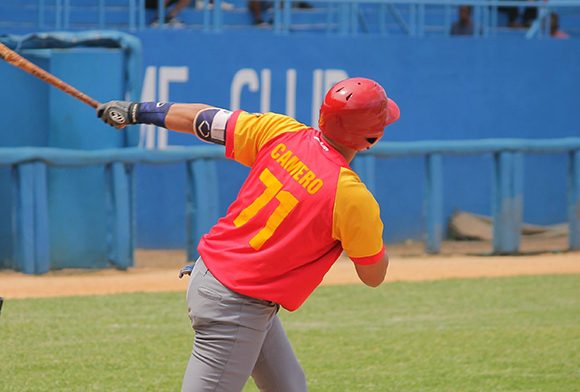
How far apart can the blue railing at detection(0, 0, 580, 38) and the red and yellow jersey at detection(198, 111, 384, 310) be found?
9343mm

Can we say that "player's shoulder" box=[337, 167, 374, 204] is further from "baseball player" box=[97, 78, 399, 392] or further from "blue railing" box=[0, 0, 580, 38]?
"blue railing" box=[0, 0, 580, 38]

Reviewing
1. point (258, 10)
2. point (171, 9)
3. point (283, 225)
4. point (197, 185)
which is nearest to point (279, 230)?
point (283, 225)

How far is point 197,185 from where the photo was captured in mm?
11602

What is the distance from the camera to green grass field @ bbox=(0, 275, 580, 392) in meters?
6.97

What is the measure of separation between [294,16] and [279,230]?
498 inches

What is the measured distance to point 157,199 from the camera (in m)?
12.6

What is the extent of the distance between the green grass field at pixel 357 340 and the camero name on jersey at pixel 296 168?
277 centimetres

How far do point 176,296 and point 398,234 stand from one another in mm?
3770

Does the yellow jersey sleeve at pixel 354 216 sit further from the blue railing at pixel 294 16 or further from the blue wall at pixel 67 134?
the blue railing at pixel 294 16

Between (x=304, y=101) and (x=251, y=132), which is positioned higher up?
(x=251, y=132)

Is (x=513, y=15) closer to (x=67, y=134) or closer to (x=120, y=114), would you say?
(x=67, y=134)

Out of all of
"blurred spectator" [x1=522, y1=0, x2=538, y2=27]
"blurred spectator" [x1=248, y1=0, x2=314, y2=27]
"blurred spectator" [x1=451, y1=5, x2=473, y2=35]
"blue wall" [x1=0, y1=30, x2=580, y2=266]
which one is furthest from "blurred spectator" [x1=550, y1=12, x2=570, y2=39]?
"blurred spectator" [x1=248, y1=0, x2=314, y2=27]

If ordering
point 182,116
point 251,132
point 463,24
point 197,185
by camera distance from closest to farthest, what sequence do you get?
point 251,132 → point 182,116 → point 197,185 → point 463,24

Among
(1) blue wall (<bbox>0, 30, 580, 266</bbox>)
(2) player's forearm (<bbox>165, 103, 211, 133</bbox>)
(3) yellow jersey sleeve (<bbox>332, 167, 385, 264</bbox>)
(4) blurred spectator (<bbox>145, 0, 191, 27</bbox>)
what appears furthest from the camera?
(4) blurred spectator (<bbox>145, 0, 191, 27</bbox>)
